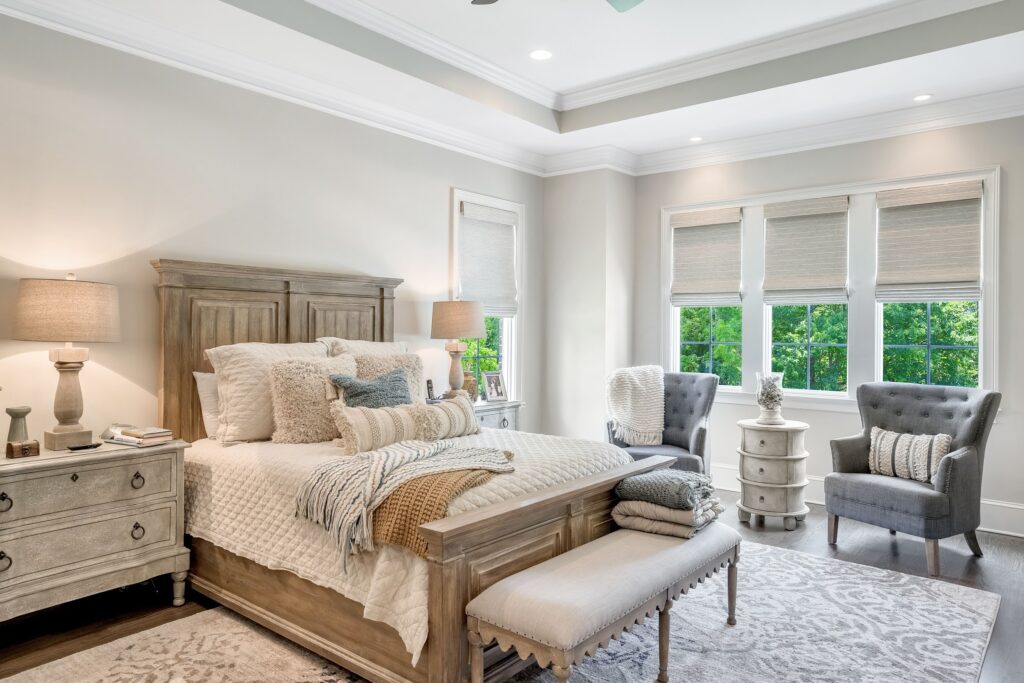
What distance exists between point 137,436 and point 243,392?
1.60 ft

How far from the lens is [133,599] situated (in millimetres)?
3203

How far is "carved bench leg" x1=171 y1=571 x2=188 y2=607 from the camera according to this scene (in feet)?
10.1

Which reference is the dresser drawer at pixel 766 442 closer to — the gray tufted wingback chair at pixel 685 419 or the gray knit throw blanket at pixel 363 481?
the gray tufted wingback chair at pixel 685 419

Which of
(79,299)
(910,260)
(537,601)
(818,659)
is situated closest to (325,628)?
(537,601)

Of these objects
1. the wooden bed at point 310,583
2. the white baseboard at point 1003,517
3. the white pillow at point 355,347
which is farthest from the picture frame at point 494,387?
the white baseboard at point 1003,517

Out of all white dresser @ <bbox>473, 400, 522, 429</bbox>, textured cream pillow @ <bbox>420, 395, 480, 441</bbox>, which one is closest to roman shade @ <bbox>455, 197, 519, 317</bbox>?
white dresser @ <bbox>473, 400, 522, 429</bbox>

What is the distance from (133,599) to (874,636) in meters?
3.32

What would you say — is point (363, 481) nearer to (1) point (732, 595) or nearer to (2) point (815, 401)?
(1) point (732, 595)

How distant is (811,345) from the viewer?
515cm

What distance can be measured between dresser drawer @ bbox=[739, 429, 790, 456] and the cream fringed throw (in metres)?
0.65

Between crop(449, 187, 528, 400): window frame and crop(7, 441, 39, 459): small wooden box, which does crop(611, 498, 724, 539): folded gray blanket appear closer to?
crop(7, 441, 39, 459): small wooden box

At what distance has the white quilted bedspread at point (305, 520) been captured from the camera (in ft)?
7.38

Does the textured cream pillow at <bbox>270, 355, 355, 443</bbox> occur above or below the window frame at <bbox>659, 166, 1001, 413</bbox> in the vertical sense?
below

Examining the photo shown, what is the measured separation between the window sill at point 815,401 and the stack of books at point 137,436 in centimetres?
401
